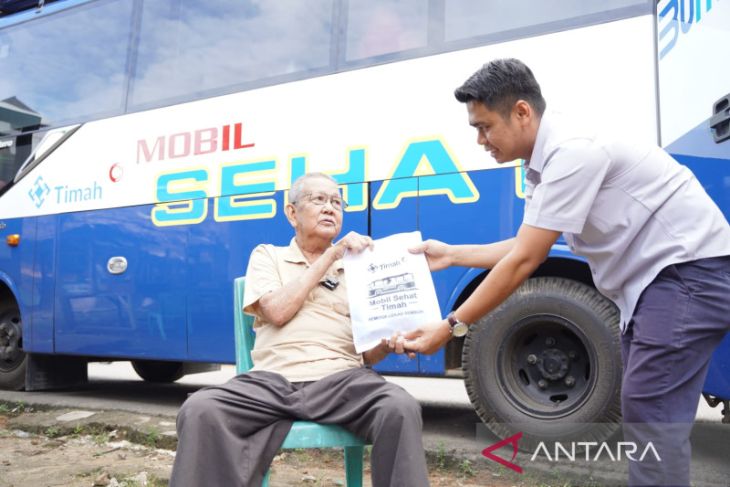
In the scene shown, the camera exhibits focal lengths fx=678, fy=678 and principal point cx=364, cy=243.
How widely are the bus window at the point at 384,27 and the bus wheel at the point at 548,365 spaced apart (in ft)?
5.69

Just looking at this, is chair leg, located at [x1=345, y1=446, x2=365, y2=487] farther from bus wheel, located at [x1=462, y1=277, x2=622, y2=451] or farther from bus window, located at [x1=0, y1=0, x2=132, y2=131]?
bus window, located at [x1=0, y1=0, x2=132, y2=131]

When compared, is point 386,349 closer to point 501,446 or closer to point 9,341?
point 501,446

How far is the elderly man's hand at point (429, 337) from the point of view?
7.14 feet

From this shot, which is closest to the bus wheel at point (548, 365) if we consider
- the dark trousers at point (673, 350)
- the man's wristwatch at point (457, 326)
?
the man's wristwatch at point (457, 326)

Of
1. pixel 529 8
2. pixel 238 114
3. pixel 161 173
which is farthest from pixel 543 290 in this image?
pixel 161 173

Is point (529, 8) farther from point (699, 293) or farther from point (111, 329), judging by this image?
point (111, 329)

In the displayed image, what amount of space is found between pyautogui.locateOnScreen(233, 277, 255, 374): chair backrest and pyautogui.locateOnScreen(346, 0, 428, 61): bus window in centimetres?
230

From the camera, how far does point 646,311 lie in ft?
5.83

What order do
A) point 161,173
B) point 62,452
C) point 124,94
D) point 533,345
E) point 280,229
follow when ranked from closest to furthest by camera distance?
point 533,345 → point 62,452 → point 280,229 → point 161,173 → point 124,94

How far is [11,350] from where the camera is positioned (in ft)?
20.9

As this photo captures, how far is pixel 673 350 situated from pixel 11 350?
6246 millimetres

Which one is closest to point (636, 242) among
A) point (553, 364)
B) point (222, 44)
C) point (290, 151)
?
point (553, 364)

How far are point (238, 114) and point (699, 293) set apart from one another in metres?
3.75

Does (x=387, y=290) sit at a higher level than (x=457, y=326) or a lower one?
higher
